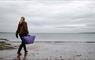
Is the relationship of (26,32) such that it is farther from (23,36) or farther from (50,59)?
(50,59)

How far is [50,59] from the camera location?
14.2 meters

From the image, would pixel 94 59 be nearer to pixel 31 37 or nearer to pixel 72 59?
pixel 72 59

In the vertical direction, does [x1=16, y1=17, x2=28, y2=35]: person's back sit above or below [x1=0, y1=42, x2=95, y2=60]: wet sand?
above

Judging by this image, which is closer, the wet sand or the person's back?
the wet sand

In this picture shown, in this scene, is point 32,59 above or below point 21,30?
below

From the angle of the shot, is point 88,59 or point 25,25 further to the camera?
point 25,25

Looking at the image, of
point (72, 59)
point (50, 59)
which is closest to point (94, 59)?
point (72, 59)

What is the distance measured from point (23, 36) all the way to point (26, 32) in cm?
30

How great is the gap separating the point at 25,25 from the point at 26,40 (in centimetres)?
90

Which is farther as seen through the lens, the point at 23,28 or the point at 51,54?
the point at 51,54

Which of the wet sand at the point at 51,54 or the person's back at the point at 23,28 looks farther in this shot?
the person's back at the point at 23,28

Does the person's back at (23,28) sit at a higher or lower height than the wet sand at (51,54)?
higher

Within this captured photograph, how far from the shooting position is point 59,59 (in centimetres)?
1427

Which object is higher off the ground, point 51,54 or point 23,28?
point 23,28
